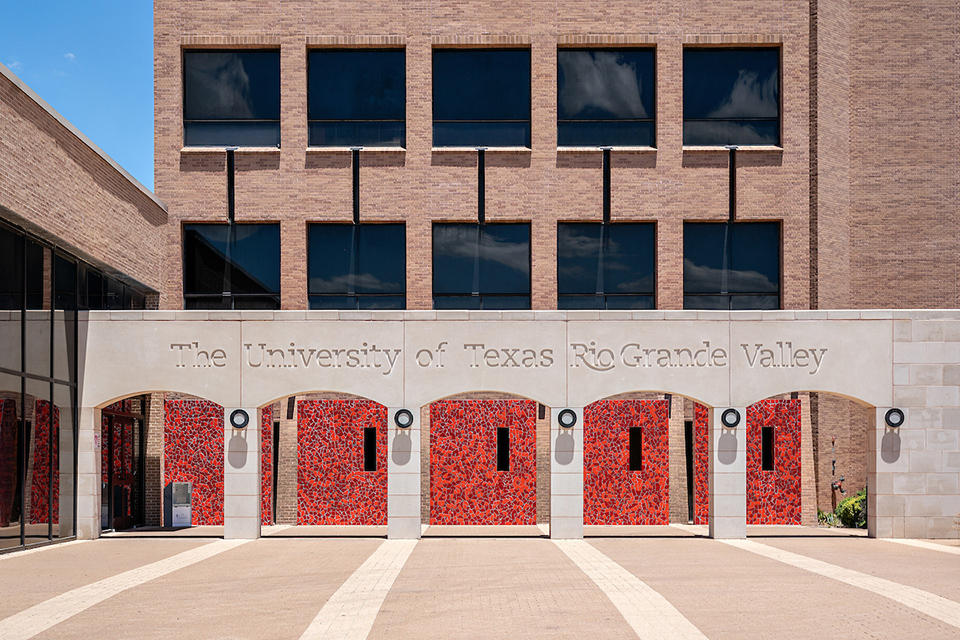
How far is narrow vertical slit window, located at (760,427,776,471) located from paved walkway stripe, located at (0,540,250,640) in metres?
15.1

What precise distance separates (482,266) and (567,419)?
6691 mm

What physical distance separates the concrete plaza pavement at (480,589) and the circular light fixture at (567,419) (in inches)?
103

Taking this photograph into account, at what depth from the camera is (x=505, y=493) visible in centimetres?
2547

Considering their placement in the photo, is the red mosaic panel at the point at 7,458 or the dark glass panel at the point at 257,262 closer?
the red mosaic panel at the point at 7,458

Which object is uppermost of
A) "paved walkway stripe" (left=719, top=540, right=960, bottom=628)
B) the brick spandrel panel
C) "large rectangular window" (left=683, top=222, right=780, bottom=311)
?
the brick spandrel panel

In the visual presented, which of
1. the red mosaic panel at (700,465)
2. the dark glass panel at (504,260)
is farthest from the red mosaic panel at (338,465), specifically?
the red mosaic panel at (700,465)

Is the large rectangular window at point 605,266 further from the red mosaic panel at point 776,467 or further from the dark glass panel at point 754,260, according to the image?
the red mosaic panel at point 776,467

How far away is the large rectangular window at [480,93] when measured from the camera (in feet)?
87.5

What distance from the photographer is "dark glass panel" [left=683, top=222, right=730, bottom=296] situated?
2644 cm

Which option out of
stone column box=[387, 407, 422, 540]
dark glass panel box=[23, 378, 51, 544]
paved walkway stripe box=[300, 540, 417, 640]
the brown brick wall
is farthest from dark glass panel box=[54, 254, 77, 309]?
paved walkway stripe box=[300, 540, 417, 640]

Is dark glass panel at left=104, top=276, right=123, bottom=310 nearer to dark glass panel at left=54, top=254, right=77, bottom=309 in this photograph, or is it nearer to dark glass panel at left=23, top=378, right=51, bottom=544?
dark glass panel at left=54, top=254, right=77, bottom=309

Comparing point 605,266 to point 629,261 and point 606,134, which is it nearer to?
point 629,261

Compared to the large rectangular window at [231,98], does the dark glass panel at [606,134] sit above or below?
below

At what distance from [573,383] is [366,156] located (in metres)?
9.49
